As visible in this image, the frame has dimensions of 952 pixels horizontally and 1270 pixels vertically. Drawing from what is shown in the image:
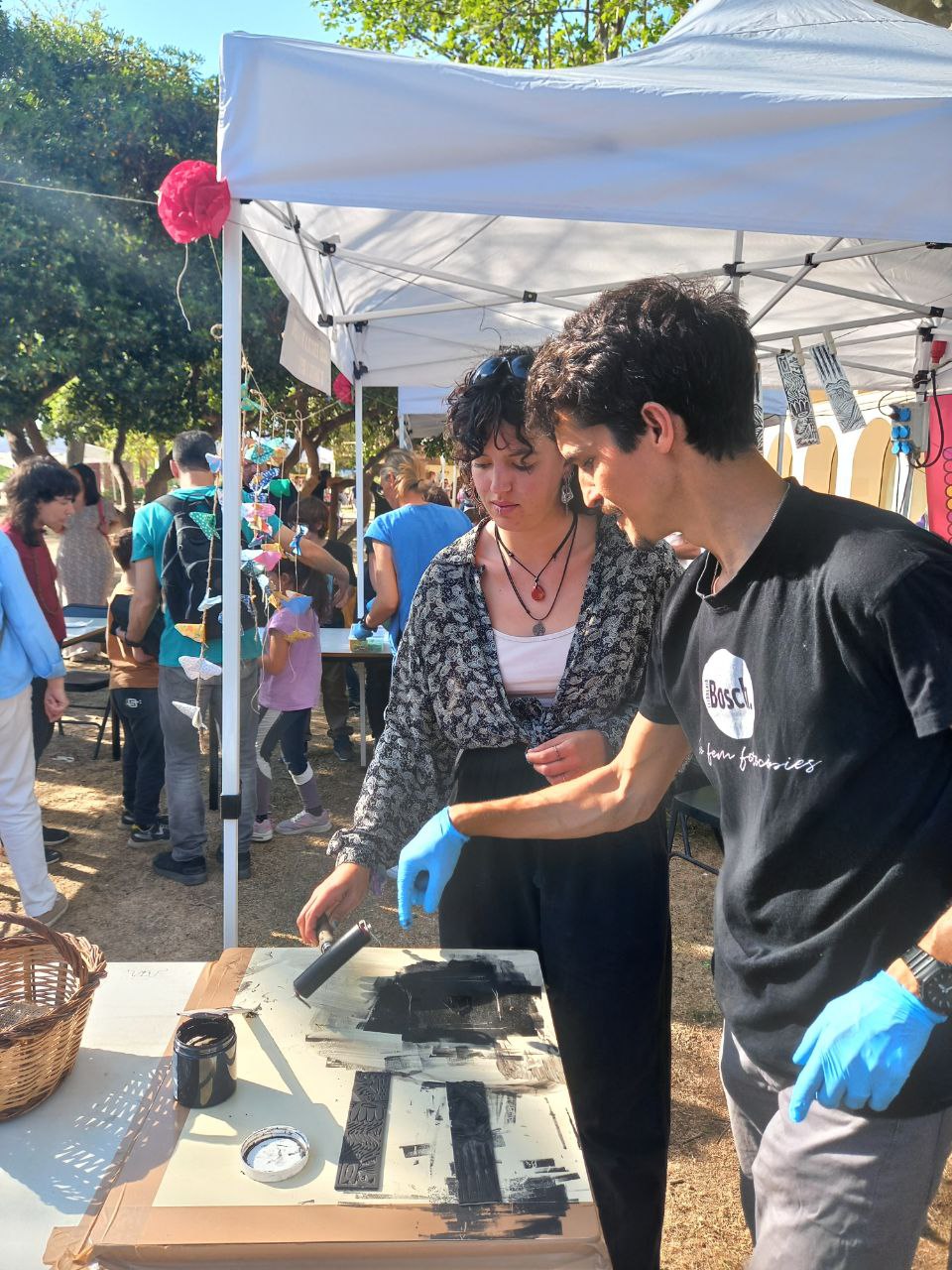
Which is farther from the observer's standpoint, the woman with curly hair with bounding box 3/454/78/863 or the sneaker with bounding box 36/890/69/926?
the woman with curly hair with bounding box 3/454/78/863

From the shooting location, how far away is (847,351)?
6.32 meters

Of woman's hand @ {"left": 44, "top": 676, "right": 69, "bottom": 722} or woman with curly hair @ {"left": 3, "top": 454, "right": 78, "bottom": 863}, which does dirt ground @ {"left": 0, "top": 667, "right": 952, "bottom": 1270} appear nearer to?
woman with curly hair @ {"left": 3, "top": 454, "right": 78, "bottom": 863}

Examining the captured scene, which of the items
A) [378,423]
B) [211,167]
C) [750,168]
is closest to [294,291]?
[211,167]

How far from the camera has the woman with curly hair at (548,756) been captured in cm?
163

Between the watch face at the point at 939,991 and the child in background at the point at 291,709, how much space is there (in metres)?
3.60

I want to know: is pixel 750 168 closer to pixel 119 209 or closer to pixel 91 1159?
pixel 91 1159

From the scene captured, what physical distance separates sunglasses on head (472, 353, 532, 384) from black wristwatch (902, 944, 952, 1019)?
45.6 inches

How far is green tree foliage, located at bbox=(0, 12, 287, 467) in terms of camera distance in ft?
28.5

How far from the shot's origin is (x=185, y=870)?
4168 millimetres

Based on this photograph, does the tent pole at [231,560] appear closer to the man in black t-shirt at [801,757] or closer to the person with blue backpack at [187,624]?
the person with blue backpack at [187,624]

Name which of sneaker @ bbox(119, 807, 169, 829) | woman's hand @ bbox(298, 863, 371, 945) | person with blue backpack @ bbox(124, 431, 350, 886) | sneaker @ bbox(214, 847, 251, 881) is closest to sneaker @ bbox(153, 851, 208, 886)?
person with blue backpack @ bbox(124, 431, 350, 886)

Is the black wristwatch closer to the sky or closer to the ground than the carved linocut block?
closer to the sky

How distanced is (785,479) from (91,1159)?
4.52 feet

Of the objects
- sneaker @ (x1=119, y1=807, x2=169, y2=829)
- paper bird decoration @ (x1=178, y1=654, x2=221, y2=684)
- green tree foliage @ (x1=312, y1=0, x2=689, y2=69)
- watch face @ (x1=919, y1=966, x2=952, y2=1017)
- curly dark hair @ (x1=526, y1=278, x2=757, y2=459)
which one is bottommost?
sneaker @ (x1=119, y1=807, x2=169, y2=829)
